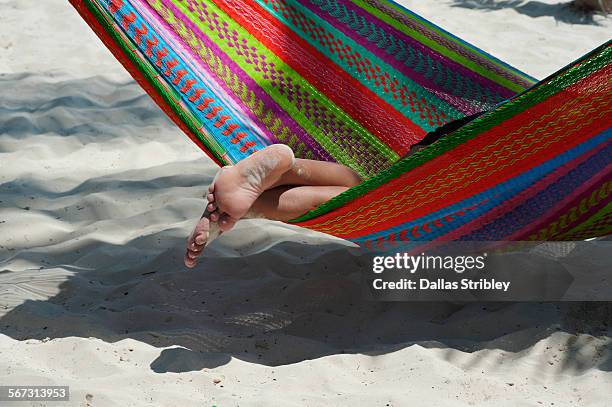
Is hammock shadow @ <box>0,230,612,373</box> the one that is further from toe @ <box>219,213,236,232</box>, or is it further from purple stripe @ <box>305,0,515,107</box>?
purple stripe @ <box>305,0,515,107</box>

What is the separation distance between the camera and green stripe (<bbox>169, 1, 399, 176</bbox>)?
8.38ft

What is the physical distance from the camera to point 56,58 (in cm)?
459

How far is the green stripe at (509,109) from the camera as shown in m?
1.87

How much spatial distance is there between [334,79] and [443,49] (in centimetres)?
39

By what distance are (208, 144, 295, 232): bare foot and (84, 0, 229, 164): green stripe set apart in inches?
10.3

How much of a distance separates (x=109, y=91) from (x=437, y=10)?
2.42 metres

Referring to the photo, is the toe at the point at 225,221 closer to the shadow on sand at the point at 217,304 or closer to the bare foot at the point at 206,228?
the bare foot at the point at 206,228

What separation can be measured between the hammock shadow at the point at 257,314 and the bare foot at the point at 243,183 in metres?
0.35

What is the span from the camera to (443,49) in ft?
9.10

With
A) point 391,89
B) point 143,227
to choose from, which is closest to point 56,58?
point 143,227

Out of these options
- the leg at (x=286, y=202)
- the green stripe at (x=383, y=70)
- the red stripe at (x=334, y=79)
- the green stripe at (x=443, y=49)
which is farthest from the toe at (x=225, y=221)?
the green stripe at (x=443, y=49)

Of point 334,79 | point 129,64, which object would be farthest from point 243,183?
point 334,79

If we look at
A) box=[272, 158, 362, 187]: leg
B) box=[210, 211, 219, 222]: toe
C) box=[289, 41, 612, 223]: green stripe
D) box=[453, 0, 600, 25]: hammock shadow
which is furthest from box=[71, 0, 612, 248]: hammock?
box=[453, 0, 600, 25]: hammock shadow

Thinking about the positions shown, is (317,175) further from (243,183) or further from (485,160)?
(485,160)
